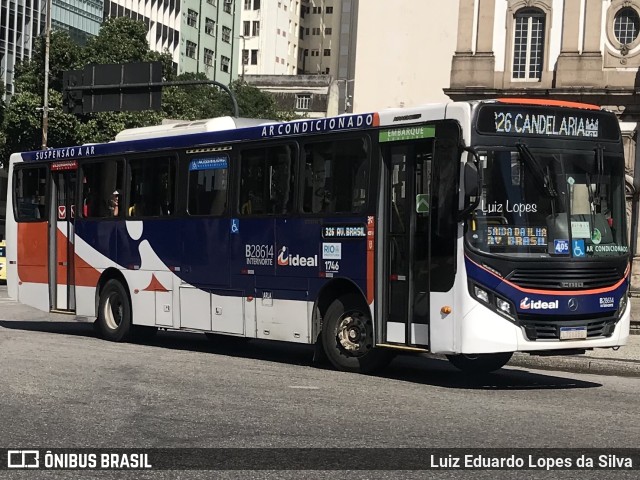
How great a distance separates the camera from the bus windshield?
43.9ft

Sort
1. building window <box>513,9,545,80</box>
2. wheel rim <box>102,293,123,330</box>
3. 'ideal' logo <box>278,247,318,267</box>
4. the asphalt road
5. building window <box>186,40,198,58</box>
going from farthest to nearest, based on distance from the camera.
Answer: building window <box>186,40,198,58</box>
building window <box>513,9,545,80</box>
wheel rim <box>102,293,123,330</box>
'ideal' logo <box>278,247,318,267</box>
the asphalt road

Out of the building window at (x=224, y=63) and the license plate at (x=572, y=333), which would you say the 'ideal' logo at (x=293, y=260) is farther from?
the building window at (x=224, y=63)

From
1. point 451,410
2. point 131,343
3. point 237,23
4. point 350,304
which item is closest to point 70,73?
point 131,343

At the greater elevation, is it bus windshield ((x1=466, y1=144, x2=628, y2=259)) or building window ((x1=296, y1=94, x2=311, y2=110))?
building window ((x1=296, y1=94, x2=311, y2=110))

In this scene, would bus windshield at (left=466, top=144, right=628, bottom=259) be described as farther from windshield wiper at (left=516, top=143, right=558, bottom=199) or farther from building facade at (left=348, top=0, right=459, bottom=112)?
building facade at (left=348, top=0, right=459, bottom=112)

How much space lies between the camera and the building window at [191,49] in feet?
349

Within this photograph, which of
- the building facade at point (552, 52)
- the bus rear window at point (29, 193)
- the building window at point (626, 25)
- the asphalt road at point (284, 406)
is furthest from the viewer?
the building window at point (626, 25)

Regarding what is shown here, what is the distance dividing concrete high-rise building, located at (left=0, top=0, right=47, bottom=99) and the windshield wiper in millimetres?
63923

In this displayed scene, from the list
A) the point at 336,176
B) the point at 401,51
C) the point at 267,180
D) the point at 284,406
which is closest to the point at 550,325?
the point at 336,176

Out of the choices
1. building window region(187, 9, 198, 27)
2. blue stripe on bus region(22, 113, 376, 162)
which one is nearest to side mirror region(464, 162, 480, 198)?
blue stripe on bus region(22, 113, 376, 162)

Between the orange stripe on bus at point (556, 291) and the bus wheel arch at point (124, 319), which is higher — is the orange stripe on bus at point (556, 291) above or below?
above

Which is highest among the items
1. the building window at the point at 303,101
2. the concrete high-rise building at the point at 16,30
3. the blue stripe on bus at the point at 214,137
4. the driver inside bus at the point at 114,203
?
the concrete high-rise building at the point at 16,30

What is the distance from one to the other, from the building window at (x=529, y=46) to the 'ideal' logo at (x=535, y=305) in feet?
128

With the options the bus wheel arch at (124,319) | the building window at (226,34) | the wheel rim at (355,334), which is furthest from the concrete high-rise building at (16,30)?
the wheel rim at (355,334)
